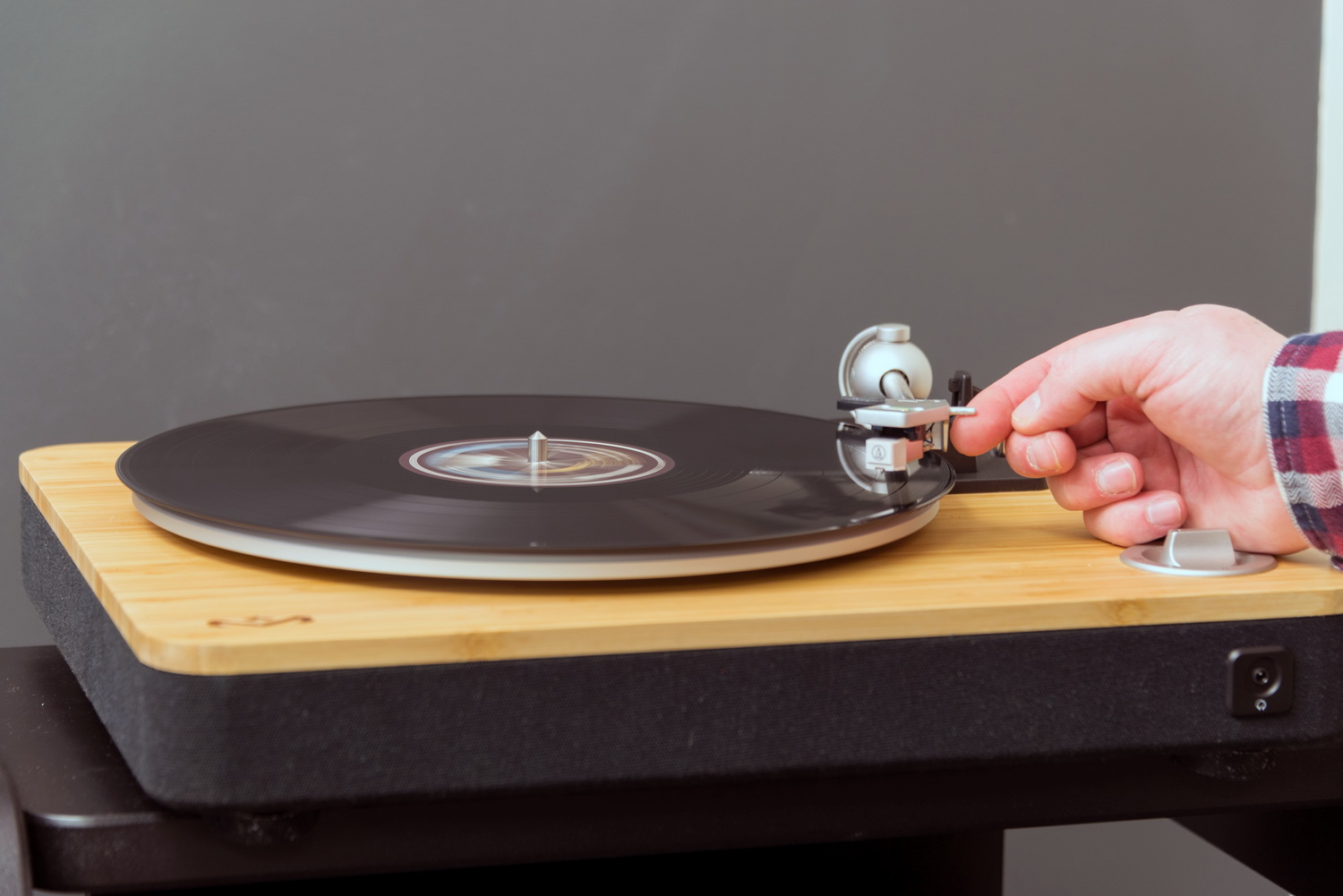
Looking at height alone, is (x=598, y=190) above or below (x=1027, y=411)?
above

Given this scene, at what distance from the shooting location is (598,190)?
2006 millimetres

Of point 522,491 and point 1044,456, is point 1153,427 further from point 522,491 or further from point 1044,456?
point 522,491

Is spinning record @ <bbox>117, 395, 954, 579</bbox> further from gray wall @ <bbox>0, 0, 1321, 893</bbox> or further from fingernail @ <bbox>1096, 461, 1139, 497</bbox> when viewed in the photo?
gray wall @ <bbox>0, 0, 1321, 893</bbox>

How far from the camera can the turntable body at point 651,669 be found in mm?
551

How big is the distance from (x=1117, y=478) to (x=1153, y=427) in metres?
0.08

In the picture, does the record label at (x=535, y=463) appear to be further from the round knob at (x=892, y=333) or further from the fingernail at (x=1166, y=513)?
the fingernail at (x=1166, y=513)

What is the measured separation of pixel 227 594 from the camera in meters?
0.62

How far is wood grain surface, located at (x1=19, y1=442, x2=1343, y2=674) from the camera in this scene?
1.83ft

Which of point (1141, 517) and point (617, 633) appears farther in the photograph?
point (1141, 517)

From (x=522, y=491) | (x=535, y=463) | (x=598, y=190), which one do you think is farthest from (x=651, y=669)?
(x=598, y=190)

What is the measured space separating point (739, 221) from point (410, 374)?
1.90 feet

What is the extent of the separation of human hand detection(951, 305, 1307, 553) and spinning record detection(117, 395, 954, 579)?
0.22 feet

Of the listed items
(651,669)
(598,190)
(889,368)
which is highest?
(598,190)

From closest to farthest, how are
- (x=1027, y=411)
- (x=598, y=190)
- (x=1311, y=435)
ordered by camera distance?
(x=1311, y=435) → (x=1027, y=411) → (x=598, y=190)
